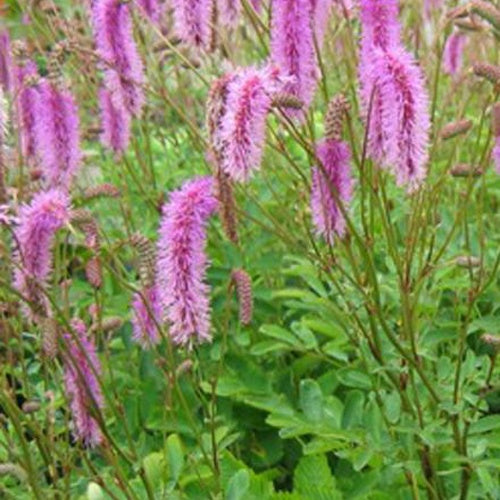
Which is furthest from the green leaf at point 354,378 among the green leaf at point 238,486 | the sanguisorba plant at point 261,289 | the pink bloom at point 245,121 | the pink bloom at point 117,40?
the pink bloom at point 117,40

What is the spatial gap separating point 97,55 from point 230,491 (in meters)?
0.79

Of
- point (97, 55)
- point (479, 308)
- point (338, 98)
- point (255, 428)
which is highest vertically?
point (97, 55)

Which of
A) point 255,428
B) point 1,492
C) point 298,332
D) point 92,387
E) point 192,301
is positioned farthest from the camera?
point 255,428

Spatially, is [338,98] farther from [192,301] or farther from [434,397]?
[434,397]

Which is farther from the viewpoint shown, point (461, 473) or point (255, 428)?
point (255, 428)

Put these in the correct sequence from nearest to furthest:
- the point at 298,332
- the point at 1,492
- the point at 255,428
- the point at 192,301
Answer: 1. the point at 192,301
2. the point at 1,492
3. the point at 298,332
4. the point at 255,428

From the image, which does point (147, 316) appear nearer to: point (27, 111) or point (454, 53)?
point (27, 111)

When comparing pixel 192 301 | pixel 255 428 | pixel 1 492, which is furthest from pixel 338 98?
pixel 255 428

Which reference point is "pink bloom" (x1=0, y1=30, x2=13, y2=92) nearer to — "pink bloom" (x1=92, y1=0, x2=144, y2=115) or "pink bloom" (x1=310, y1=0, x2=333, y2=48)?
"pink bloom" (x1=92, y1=0, x2=144, y2=115)

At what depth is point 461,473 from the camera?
2.01m

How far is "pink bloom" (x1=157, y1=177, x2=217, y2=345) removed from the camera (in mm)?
1647

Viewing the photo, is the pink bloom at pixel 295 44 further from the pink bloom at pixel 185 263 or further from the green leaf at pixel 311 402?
the green leaf at pixel 311 402

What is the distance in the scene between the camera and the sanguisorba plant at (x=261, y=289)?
1666 millimetres

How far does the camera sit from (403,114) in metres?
1.62
